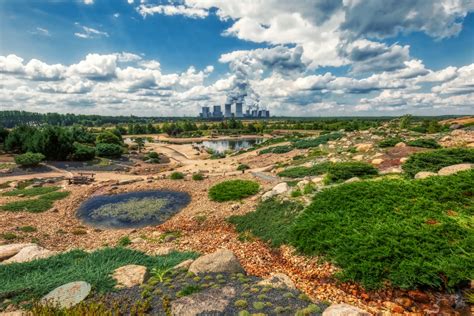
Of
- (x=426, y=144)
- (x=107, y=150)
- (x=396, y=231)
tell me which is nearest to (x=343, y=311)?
(x=396, y=231)

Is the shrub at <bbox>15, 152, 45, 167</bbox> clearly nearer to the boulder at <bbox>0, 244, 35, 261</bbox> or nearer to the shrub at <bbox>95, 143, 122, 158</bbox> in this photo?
the shrub at <bbox>95, 143, 122, 158</bbox>

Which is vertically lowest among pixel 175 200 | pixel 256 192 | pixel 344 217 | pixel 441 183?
pixel 175 200

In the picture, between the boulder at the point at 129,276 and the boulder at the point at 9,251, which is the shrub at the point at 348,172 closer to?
the boulder at the point at 129,276

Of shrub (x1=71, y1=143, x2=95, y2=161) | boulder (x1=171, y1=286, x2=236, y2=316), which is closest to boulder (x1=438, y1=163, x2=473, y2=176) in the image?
boulder (x1=171, y1=286, x2=236, y2=316)

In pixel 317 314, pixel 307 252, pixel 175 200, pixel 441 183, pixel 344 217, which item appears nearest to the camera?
pixel 317 314

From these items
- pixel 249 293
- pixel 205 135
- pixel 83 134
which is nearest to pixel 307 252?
pixel 249 293

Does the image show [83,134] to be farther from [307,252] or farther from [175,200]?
[307,252]

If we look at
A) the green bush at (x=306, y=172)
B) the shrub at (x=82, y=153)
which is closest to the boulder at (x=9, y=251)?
the green bush at (x=306, y=172)

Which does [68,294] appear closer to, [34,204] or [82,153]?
[34,204]
